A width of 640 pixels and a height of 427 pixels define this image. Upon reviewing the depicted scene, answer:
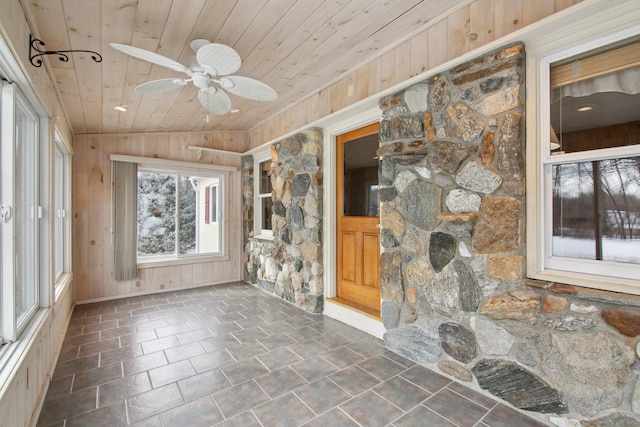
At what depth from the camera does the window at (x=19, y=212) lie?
1.74 metres

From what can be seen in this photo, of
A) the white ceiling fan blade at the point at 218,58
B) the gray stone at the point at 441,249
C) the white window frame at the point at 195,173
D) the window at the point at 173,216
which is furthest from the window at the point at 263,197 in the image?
the gray stone at the point at 441,249

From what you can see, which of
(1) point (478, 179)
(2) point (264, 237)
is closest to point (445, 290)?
(1) point (478, 179)

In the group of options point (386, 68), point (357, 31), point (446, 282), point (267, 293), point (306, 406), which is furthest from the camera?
point (267, 293)

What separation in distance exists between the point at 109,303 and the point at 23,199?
9.26 ft

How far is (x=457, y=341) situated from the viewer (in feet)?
7.61

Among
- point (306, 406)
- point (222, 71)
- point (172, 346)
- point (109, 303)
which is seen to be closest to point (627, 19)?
point (222, 71)

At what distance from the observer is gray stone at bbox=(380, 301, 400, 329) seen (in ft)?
9.13

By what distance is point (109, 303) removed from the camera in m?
4.42

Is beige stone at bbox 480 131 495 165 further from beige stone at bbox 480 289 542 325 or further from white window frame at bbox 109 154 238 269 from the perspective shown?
white window frame at bbox 109 154 238 269

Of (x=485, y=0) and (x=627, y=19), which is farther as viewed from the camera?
(x=485, y=0)

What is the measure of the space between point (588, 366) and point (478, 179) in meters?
1.25

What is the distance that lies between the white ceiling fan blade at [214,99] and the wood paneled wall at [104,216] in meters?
2.73

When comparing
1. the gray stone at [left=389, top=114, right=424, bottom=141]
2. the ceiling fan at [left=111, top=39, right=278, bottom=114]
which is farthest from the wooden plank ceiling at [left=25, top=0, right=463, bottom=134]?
the gray stone at [left=389, top=114, right=424, bottom=141]

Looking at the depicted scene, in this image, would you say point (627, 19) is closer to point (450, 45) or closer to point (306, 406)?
point (450, 45)
